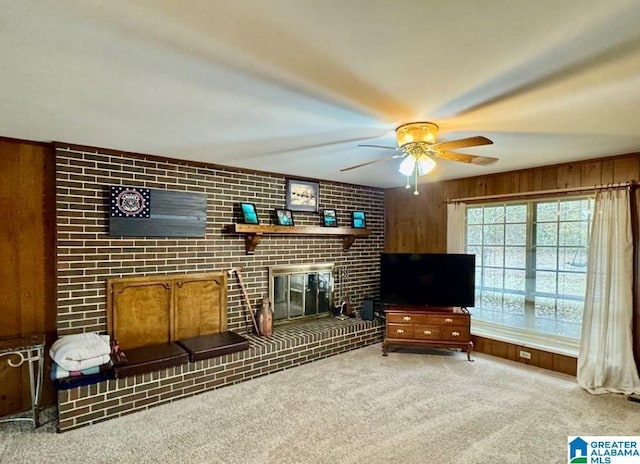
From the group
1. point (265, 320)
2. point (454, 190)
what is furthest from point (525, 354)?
point (265, 320)

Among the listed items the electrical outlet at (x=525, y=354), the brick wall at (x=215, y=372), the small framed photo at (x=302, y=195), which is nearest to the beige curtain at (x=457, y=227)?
the electrical outlet at (x=525, y=354)

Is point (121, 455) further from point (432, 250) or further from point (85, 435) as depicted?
point (432, 250)

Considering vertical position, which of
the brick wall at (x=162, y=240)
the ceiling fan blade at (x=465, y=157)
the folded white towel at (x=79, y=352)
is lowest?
the folded white towel at (x=79, y=352)

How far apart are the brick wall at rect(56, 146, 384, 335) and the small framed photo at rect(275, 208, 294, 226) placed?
93 millimetres

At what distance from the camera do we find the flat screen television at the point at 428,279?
4352 millimetres

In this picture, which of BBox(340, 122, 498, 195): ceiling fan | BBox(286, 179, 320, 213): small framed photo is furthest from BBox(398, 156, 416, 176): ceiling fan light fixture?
BBox(286, 179, 320, 213): small framed photo

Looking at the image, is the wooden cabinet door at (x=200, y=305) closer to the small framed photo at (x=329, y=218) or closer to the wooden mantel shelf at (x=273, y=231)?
the wooden mantel shelf at (x=273, y=231)

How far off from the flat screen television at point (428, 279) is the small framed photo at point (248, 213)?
70.5 inches

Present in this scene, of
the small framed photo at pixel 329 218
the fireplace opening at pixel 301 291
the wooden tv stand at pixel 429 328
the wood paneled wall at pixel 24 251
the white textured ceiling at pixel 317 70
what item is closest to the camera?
the white textured ceiling at pixel 317 70

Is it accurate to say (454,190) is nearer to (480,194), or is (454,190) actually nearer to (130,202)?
(480,194)

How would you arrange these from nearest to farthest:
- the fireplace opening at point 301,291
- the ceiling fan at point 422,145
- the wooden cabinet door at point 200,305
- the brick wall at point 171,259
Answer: the ceiling fan at point 422,145, the brick wall at point 171,259, the wooden cabinet door at point 200,305, the fireplace opening at point 301,291

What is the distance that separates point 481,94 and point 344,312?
369cm

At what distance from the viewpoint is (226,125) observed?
2518 millimetres

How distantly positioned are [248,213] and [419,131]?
2.35 meters
